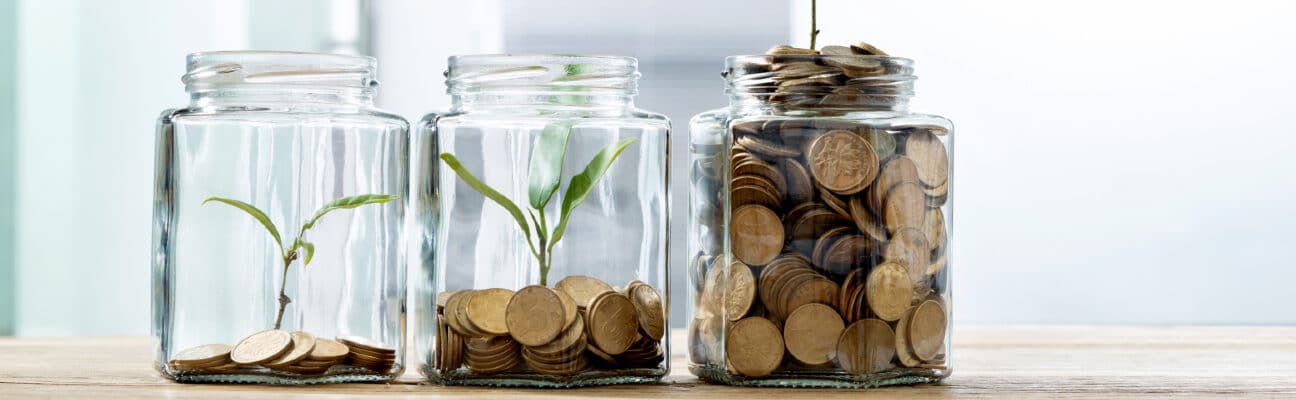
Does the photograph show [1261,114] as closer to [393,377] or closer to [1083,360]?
[1083,360]

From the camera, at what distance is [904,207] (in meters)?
0.70

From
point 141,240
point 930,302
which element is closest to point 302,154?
point 930,302

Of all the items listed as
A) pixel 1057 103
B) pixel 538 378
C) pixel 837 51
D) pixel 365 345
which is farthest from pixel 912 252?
pixel 1057 103

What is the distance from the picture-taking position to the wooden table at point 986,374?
678mm

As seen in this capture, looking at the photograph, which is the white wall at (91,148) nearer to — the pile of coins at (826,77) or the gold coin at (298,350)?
the gold coin at (298,350)

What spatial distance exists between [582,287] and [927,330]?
0.21 m

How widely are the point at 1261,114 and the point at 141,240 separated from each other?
2120 millimetres

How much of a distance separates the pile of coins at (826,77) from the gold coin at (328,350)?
293 mm

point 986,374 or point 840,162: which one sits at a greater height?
point 840,162

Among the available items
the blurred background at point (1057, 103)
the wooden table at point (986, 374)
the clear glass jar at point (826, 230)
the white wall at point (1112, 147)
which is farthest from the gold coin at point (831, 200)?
the white wall at point (1112, 147)

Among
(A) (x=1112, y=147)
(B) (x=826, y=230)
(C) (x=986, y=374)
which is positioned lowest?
(C) (x=986, y=374)

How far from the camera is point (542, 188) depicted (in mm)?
708

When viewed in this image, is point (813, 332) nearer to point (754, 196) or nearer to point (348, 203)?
point (754, 196)

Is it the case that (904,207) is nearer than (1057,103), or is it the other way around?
(904,207)
